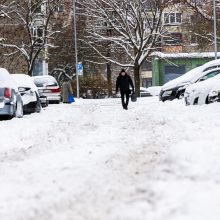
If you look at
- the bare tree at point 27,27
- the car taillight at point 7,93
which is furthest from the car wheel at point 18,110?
the bare tree at point 27,27

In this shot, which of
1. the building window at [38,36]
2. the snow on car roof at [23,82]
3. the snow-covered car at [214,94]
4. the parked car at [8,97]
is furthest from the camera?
the building window at [38,36]

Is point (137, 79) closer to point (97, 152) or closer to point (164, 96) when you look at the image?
point (164, 96)

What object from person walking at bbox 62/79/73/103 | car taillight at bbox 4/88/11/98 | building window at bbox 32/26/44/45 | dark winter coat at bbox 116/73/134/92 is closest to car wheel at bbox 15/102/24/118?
car taillight at bbox 4/88/11/98

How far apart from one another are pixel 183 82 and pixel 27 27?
18608 millimetres

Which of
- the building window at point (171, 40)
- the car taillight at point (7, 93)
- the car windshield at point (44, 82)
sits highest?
the building window at point (171, 40)

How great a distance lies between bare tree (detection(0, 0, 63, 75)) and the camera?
37.6 meters

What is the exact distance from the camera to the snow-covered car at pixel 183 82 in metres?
20.9

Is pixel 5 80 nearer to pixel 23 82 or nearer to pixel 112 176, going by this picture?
pixel 23 82

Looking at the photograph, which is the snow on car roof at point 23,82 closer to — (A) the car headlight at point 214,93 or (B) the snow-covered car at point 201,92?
(B) the snow-covered car at point 201,92

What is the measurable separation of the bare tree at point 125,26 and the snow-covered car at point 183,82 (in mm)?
14365

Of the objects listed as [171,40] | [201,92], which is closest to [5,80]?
[201,92]

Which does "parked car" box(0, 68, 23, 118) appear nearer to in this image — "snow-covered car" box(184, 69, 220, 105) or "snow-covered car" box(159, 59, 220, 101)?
"snow-covered car" box(184, 69, 220, 105)

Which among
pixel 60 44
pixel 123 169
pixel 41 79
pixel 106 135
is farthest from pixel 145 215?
→ pixel 60 44

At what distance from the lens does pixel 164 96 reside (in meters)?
22.2
